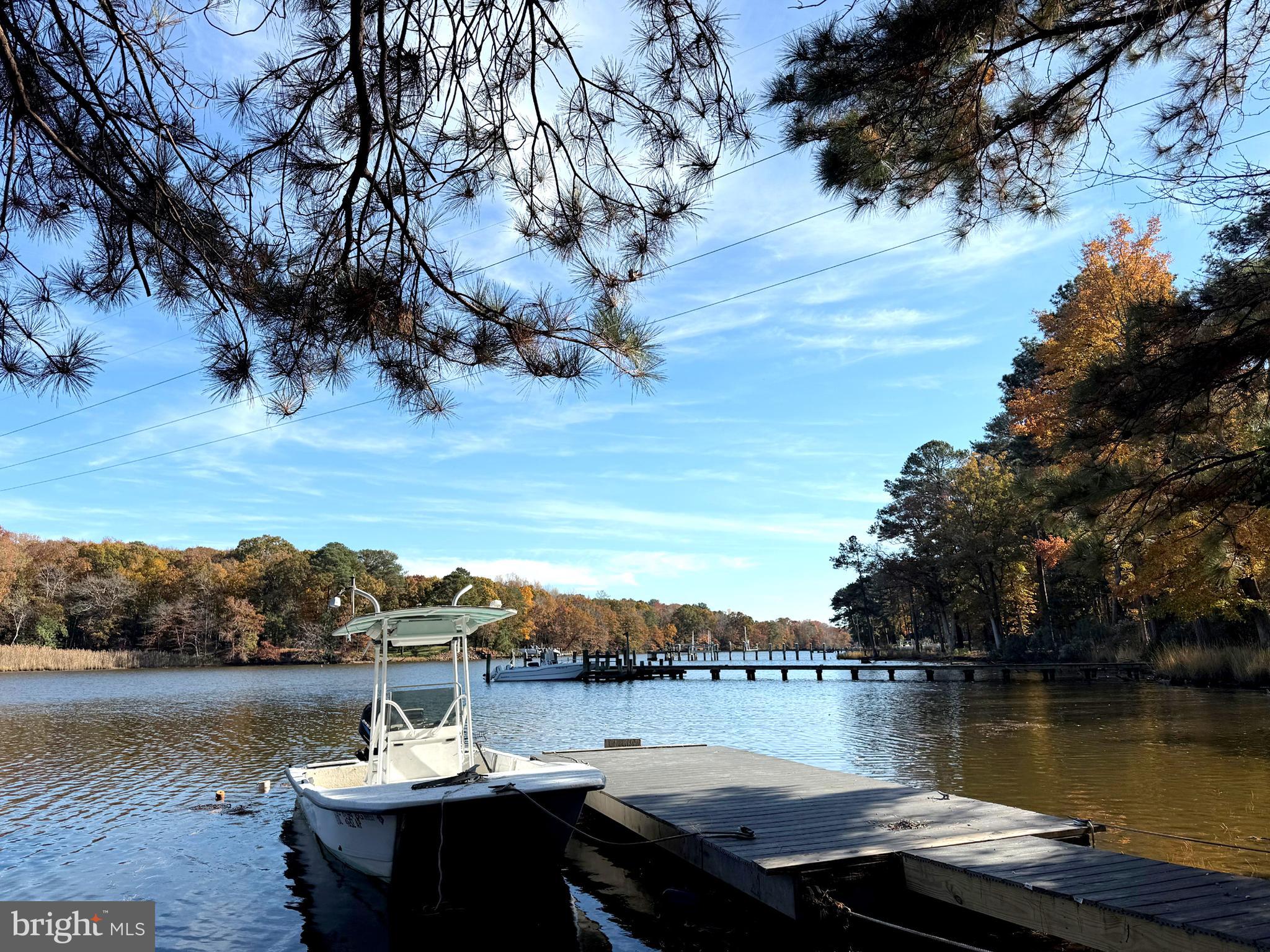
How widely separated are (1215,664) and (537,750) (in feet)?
66.7

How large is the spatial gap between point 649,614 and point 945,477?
9229 centimetres

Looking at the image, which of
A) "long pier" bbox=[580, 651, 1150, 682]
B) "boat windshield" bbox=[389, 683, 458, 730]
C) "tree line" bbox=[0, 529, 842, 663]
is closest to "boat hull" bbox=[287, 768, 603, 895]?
"boat windshield" bbox=[389, 683, 458, 730]

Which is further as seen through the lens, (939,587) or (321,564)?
(321,564)

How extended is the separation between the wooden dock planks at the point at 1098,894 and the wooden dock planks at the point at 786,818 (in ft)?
1.46

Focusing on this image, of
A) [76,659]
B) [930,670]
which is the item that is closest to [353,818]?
[930,670]

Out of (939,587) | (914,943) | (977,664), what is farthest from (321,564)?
(914,943)

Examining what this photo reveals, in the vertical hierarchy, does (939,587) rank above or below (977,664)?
above

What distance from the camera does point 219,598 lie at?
77.4 metres

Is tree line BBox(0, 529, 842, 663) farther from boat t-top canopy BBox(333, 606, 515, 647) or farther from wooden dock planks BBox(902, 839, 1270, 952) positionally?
wooden dock planks BBox(902, 839, 1270, 952)

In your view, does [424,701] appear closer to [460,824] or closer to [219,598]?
[460,824]

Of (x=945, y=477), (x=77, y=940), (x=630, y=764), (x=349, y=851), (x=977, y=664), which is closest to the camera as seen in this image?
(x=77, y=940)

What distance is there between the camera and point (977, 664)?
3622cm

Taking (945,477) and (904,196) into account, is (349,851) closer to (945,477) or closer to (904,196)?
→ (904,196)

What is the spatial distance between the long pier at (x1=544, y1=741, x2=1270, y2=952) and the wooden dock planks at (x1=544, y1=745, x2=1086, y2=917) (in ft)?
0.06
